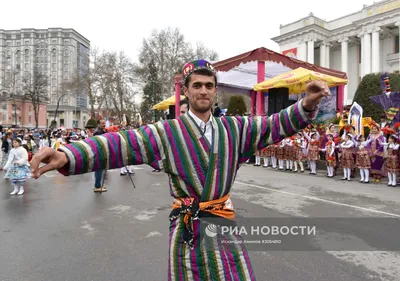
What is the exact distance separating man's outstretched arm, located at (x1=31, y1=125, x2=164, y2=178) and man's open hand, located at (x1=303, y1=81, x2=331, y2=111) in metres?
0.88

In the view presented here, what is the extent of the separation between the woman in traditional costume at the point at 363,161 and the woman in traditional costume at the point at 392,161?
60 cm

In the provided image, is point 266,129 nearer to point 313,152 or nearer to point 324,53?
point 313,152

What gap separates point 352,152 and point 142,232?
8.67m

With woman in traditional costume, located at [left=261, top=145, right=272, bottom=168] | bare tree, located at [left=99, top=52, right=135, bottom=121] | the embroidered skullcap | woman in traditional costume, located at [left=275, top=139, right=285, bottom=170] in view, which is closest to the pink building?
bare tree, located at [left=99, top=52, right=135, bottom=121]

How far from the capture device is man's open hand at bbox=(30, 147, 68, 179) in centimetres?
136

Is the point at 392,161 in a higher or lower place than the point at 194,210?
lower

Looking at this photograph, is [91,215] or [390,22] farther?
[390,22]

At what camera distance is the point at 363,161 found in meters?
10.3

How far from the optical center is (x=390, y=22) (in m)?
35.8

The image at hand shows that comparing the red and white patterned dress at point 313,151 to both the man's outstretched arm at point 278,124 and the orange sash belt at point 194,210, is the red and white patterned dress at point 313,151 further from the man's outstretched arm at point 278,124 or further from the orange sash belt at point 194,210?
the orange sash belt at point 194,210

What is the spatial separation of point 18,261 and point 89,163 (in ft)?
10.1

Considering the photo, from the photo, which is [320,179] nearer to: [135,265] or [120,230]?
[120,230]

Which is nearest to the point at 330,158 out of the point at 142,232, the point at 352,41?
the point at 142,232

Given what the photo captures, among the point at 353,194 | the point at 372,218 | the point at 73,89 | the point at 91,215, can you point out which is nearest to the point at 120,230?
the point at 91,215
